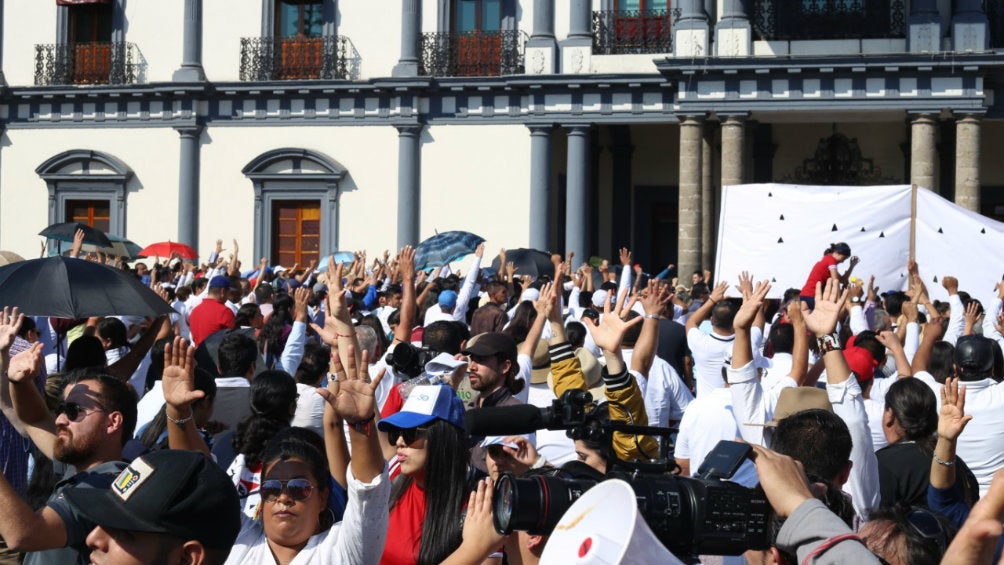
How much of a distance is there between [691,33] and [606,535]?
22.4m

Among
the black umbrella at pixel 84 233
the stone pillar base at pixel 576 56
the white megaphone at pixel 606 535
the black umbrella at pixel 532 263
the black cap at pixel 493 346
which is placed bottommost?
the white megaphone at pixel 606 535

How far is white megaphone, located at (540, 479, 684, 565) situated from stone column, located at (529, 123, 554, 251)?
2321 cm

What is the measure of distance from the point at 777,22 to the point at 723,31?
1752 mm

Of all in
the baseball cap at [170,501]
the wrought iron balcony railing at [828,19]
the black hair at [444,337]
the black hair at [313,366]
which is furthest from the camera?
the wrought iron balcony railing at [828,19]

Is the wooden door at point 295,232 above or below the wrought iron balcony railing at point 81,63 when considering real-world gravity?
below

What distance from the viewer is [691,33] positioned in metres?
24.0

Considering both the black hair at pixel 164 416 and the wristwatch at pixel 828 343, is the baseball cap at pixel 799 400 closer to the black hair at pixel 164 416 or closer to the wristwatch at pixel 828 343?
the wristwatch at pixel 828 343

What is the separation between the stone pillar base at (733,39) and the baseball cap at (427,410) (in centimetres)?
2030

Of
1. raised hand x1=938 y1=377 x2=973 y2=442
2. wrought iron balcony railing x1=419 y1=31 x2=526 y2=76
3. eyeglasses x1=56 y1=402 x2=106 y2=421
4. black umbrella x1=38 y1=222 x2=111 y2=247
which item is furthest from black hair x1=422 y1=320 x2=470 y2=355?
wrought iron balcony railing x1=419 y1=31 x2=526 y2=76

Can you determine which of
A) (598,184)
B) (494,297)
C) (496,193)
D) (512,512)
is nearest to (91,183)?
(496,193)

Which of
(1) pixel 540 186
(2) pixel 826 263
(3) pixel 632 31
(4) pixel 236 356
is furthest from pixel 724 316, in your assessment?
(3) pixel 632 31

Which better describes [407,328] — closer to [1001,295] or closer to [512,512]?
[512,512]

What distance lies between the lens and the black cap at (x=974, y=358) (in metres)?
6.54

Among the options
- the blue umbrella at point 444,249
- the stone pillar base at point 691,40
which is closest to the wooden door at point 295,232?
the stone pillar base at point 691,40
